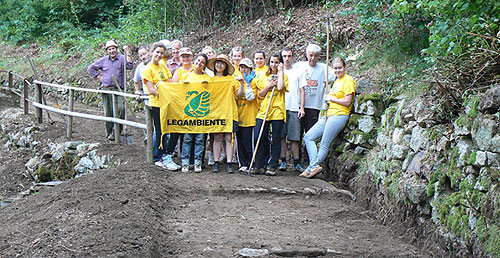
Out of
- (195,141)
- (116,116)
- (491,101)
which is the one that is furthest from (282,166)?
(491,101)

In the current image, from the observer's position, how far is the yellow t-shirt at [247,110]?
7.99m

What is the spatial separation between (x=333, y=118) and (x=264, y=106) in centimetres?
98

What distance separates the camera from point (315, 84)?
26.4 feet

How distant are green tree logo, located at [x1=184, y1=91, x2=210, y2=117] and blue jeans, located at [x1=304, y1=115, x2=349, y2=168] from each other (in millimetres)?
1495

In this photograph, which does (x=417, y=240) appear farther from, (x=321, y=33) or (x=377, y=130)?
(x=321, y=33)

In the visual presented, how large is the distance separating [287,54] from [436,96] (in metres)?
2.79

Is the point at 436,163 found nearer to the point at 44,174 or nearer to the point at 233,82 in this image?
the point at 233,82

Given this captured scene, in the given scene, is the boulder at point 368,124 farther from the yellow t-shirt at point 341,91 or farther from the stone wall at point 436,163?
the yellow t-shirt at point 341,91

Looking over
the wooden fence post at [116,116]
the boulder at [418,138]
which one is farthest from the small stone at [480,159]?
the wooden fence post at [116,116]

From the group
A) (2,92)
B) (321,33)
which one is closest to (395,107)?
(321,33)

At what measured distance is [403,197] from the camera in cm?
580

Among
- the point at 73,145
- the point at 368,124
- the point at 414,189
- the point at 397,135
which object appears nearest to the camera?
the point at 414,189

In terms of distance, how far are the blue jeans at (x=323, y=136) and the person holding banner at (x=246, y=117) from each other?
0.84 meters

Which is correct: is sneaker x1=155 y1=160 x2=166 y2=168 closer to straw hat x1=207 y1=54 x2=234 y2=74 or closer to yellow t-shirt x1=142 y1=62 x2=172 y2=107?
yellow t-shirt x1=142 y1=62 x2=172 y2=107
